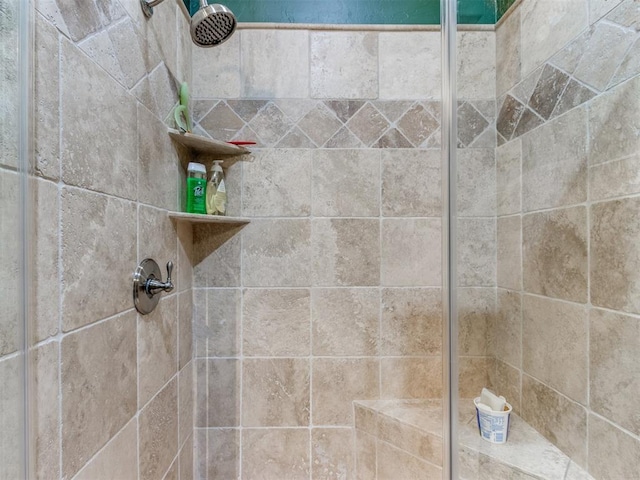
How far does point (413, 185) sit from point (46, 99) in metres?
1.00

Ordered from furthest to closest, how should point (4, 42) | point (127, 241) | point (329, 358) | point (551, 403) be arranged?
point (329, 358) < point (551, 403) < point (127, 241) < point (4, 42)

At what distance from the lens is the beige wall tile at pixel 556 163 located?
79cm

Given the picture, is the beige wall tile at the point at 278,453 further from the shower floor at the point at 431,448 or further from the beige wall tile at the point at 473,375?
the beige wall tile at the point at 473,375

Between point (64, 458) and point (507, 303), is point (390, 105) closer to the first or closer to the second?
point (507, 303)

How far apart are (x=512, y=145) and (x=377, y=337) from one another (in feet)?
2.60

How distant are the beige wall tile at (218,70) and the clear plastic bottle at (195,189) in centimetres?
32

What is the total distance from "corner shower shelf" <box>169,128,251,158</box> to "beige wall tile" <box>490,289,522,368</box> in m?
1.03

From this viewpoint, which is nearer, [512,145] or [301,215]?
[512,145]

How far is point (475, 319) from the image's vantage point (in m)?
1.07

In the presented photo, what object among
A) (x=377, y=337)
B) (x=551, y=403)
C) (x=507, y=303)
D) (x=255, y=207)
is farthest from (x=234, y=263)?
(x=551, y=403)

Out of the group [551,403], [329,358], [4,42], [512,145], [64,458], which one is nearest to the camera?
[4,42]

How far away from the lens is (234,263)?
1119 mm

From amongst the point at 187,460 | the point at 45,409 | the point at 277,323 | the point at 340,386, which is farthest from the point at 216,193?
the point at 187,460

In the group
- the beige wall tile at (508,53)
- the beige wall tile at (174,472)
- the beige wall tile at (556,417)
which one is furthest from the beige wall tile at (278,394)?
the beige wall tile at (508,53)
